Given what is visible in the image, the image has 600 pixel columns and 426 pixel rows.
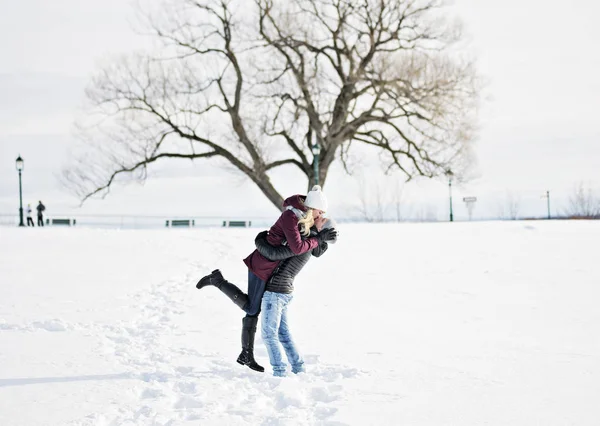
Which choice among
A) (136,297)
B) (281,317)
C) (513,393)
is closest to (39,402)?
(281,317)

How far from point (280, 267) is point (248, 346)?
855 millimetres

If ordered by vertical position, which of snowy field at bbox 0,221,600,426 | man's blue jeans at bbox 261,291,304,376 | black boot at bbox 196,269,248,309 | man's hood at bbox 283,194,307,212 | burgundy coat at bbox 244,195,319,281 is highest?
man's hood at bbox 283,194,307,212

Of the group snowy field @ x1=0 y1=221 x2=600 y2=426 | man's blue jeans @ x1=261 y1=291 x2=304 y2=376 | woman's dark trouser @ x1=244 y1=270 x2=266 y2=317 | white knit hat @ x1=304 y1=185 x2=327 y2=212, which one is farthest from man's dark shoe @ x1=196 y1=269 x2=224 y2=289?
white knit hat @ x1=304 y1=185 x2=327 y2=212

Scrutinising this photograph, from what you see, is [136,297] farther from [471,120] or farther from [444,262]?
[471,120]

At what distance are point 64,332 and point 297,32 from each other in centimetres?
2005

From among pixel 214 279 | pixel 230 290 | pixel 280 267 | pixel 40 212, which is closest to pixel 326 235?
pixel 280 267

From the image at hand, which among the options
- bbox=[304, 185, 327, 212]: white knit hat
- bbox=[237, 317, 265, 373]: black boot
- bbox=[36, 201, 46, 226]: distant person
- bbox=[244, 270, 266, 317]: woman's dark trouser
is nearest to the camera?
bbox=[304, 185, 327, 212]: white knit hat

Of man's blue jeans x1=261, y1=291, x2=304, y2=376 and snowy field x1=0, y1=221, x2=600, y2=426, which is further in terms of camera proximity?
man's blue jeans x1=261, y1=291, x2=304, y2=376

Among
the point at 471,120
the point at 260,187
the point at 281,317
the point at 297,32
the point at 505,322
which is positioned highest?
the point at 297,32

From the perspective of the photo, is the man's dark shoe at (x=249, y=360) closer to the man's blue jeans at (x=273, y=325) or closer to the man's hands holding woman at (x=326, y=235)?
the man's blue jeans at (x=273, y=325)

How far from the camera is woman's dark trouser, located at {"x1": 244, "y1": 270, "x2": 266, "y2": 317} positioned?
6.63 m

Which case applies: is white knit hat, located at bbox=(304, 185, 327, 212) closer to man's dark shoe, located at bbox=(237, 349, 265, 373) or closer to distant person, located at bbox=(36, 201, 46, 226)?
man's dark shoe, located at bbox=(237, 349, 265, 373)

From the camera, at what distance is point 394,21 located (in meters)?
25.9

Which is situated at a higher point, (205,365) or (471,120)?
(471,120)
